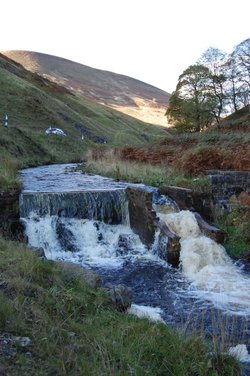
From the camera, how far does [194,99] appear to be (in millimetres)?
43750

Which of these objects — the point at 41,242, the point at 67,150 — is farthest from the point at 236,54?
the point at 41,242

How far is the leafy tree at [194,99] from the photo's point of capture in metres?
43.3

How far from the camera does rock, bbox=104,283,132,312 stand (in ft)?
20.2

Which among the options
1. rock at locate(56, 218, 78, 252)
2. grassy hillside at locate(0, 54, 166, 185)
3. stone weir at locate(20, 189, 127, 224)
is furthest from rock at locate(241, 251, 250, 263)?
grassy hillside at locate(0, 54, 166, 185)

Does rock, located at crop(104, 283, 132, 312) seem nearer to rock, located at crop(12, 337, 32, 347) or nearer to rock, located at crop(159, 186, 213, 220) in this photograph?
rock, located at crop(12, 337, 32, 347)

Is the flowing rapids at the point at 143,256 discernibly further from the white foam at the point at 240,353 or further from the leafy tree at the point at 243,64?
the leafy tree at the point at 243,64

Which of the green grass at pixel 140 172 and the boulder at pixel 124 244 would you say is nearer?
the boulder at pixel 124 244

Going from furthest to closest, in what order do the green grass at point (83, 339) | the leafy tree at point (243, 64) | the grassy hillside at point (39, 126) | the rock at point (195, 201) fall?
the leafy tree at point (243, 64), the grassy hillside at point (39, 126), the rock at point (195, 201), the green grass at point (83, 339)

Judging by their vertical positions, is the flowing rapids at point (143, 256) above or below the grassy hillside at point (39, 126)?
below

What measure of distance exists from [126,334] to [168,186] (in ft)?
26.9

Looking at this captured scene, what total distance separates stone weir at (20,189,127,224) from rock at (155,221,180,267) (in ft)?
6.94

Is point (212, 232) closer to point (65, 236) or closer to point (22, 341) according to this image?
point (65, 236)

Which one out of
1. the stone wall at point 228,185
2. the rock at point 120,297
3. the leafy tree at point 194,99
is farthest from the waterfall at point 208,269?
the leafy tree at point 194,99

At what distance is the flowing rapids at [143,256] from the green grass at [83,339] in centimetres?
103
